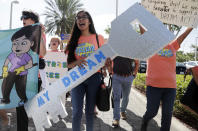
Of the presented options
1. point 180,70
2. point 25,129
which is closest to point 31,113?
point 25,129

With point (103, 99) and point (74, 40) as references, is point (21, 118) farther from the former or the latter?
point (74, 40)

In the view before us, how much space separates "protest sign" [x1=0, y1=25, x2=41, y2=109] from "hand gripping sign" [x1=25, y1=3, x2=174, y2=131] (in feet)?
0.57

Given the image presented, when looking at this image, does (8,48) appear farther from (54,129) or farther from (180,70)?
(180,70)

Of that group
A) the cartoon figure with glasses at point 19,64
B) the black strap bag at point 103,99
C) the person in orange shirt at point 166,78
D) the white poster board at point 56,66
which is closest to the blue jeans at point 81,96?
the black strap bag at point 103,99

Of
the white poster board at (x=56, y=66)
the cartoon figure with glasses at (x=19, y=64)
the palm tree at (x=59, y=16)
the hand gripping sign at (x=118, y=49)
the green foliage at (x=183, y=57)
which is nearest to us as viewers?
the hand gripping sign at (x=118, y=49)

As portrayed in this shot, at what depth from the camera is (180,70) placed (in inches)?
856

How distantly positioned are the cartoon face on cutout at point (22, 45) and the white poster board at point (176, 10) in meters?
1.90

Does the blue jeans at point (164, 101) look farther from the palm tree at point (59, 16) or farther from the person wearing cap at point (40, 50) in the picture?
the palm tree at point (59, 16)

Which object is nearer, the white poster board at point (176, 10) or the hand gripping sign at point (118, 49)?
the hand gripping sign at point (118, 49)

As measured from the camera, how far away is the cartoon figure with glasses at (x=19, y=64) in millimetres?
2146

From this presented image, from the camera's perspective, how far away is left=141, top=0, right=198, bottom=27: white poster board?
2.62m

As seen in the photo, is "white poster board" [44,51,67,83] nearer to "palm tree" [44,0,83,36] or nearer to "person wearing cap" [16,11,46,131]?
"person wearing cap" [16,11,46,131]

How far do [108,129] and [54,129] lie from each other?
0.97m

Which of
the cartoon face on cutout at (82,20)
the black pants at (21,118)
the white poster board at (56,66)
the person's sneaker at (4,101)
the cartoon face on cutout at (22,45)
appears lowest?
the black pants at (21,118)
